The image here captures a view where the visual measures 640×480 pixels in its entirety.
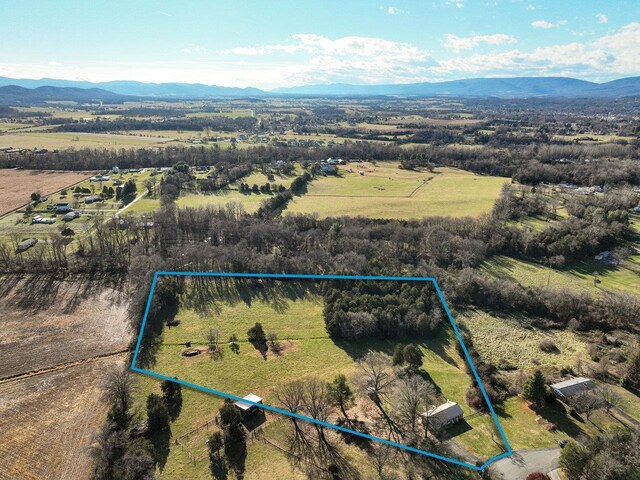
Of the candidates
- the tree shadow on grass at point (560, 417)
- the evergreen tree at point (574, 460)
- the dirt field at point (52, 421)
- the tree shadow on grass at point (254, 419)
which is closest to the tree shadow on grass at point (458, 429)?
the evergreen tree at point (574, 460)

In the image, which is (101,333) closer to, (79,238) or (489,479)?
(79,238)

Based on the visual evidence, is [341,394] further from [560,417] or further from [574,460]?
[560,417]

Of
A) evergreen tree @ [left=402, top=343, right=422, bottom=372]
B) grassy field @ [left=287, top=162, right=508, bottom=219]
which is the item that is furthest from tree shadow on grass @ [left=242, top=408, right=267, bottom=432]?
grassy field @ [left=287, top=162, right=508, bottom=219]

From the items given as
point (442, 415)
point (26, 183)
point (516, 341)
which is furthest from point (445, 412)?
point (26, 183)

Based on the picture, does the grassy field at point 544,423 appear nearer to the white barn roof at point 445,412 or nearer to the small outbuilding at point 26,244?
the white barn roof at point 445,412

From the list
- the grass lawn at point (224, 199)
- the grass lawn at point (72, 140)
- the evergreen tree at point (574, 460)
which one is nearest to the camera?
the evergreen tree at point (574, 460)

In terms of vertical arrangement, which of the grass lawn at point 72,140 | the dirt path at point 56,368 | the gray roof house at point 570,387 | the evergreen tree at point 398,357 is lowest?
the dirt path at point 56,368
